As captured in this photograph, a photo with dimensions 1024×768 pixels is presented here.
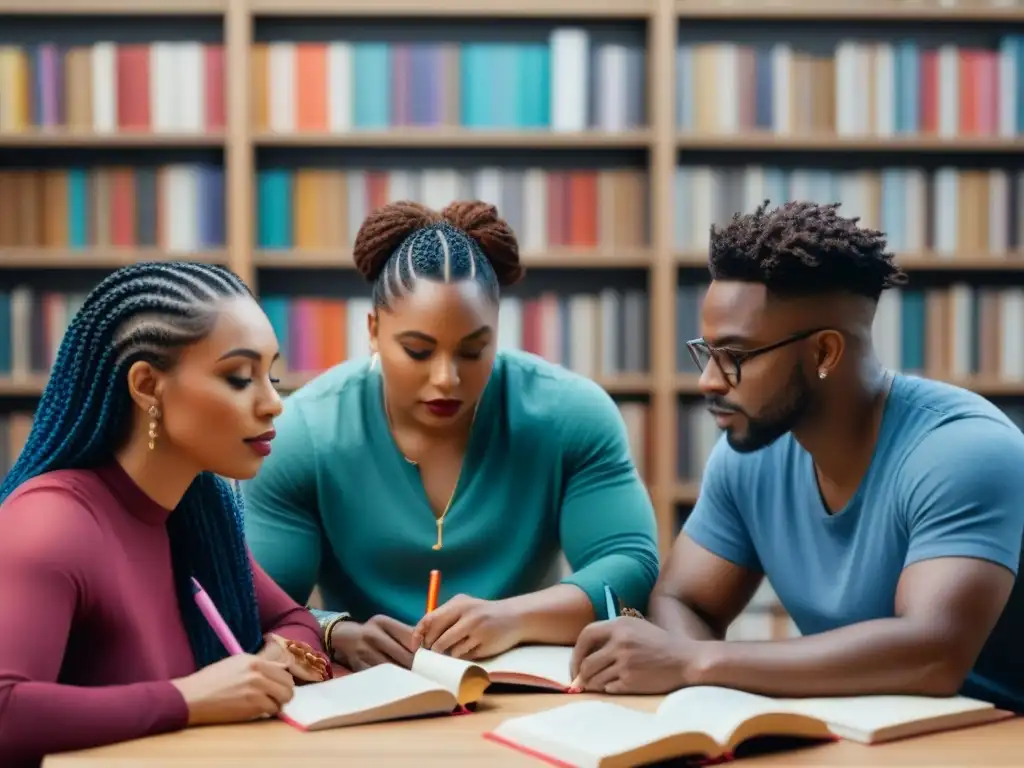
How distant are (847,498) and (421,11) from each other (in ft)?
7.38

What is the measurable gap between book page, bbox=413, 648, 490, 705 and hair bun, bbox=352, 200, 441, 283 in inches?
24.8

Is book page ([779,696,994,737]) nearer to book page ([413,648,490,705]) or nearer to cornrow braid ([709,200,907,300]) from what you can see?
book page ([413,648,490,705])

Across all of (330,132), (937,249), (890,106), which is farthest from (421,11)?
(937,249)

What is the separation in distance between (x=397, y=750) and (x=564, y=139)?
96.0 inches

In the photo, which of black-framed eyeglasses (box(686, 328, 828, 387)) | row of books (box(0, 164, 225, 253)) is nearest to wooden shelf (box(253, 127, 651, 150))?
row of books (box(0, 164, 225, 253))

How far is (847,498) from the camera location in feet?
5.09

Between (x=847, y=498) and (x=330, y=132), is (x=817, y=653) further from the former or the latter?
(x=330, y=132)

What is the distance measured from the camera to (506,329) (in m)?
3.49

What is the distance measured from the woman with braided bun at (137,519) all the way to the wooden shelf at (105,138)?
2.14m

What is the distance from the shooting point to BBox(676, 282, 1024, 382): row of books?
349 centimetres

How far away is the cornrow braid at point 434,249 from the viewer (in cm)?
166

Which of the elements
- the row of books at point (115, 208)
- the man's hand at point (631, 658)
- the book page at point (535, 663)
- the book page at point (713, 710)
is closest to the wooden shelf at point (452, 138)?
the row of books at point (115, 208)

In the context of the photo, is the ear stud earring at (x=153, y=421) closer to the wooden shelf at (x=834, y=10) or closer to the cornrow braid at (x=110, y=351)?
the cornrow braid at (x=110, y=351)

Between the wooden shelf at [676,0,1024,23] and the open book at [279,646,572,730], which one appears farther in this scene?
the wooden shelf at [676,0,1024,23]
